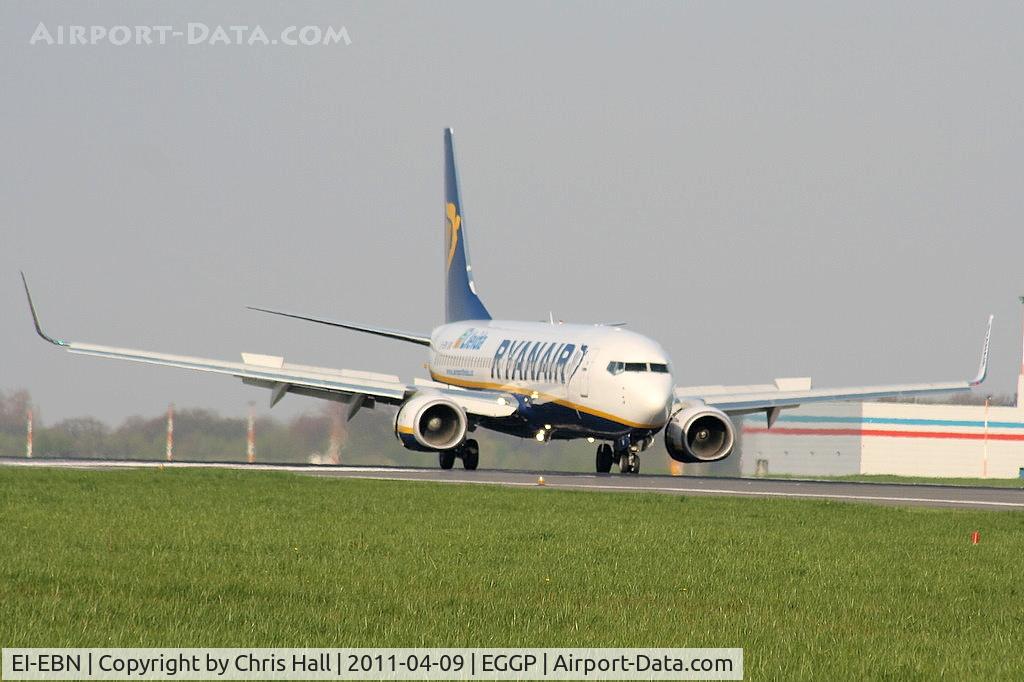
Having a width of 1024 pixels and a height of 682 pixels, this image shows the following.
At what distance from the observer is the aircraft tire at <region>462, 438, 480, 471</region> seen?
Result: 47719mm

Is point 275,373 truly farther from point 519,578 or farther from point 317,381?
point 519,578

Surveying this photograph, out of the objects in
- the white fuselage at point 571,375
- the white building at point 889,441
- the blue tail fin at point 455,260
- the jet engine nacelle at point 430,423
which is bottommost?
the white building at point 889,441

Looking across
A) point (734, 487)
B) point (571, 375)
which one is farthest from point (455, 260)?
point (734, 487)

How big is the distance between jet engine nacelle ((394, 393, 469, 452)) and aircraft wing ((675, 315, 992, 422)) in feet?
21.0

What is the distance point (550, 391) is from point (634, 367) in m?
3.91

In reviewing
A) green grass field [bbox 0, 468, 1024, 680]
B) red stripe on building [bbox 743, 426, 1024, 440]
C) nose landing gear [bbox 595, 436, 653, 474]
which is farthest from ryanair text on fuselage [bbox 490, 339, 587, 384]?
red stripe on building [bbox 743, 426, 1024, 440]

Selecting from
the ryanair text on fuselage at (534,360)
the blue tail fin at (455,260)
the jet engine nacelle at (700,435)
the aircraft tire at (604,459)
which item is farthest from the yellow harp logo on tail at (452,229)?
the jet engine nacelle at (700,435)

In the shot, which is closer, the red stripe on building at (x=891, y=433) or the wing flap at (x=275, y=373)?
the wing flap at (x=275, y=373)

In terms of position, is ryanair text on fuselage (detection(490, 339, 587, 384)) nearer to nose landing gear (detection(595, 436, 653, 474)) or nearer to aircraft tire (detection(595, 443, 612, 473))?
nose landing gear (detection(595, 436, 653, 474))

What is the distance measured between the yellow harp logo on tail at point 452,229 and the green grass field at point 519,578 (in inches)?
1391

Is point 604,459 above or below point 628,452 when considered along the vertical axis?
below

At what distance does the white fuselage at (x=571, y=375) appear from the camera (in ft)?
139

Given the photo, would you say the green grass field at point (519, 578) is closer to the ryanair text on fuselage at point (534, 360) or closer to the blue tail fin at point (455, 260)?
the ryanair text on fuselage at point (534, 360)

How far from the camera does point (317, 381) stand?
48.0 m
